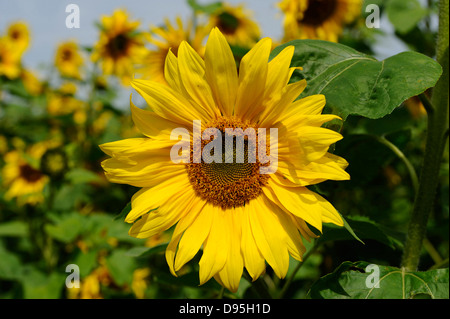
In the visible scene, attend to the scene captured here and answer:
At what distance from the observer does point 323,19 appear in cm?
268

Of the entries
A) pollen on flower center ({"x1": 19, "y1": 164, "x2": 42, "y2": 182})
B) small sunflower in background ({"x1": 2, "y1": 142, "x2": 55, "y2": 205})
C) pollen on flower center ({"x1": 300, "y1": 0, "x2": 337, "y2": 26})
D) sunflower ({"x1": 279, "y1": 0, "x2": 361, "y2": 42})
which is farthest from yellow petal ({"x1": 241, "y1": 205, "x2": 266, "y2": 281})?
pollen on flower center ({"x1": 19, "y1": 164, "x2": 42, "y2": 182})

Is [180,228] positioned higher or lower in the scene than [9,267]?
higher

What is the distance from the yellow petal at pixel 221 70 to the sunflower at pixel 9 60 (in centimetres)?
379

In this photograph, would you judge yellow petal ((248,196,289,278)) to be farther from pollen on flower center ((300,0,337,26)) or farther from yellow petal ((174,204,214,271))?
pollen on flower center ((300,0,337,26))

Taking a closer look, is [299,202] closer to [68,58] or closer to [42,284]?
[42,284]

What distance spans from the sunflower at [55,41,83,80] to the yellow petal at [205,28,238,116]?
3.82m

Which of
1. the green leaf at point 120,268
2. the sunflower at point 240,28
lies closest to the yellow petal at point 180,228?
the green leaf at point 120,268

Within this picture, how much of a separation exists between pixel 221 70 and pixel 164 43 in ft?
5.48

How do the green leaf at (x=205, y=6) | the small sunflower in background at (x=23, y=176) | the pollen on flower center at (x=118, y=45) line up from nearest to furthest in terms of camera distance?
the green leaf at (x=205, y=6) < the small sunflower in background at (x=23, y=176) < the pollen on flower center at (x=118, y=45)

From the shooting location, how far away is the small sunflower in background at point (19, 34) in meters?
4.80

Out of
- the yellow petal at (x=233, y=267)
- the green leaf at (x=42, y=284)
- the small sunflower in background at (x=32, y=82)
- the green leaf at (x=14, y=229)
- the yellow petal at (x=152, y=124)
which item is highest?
the small sunflower in background at (x=32, y=82)

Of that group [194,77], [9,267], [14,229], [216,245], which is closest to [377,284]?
[216,245]

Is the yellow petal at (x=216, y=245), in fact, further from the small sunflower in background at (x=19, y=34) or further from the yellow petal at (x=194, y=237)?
the small sunflower in background at (x=19, y=34)
